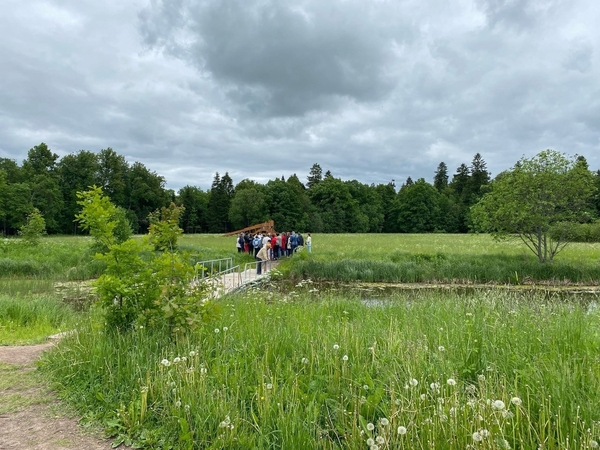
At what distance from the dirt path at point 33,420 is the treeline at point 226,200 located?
6466 cm

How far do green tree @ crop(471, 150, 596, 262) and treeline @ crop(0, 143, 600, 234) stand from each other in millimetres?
54905

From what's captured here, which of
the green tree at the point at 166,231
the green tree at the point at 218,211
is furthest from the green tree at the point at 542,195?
the green tree at the point at 218,211

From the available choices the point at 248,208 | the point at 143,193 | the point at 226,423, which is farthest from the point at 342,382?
the point at 143,193

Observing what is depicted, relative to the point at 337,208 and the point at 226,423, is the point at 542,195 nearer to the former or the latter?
the point at 226,423

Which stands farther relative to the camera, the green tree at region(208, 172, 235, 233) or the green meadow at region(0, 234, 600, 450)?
the green tree at region(208, 172, 235, 233)

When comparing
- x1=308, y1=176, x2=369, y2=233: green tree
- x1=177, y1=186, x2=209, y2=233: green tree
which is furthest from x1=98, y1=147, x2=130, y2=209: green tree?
x1=308, y1=176, x2=369, y2=233: green tree

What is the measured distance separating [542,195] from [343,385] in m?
20.3

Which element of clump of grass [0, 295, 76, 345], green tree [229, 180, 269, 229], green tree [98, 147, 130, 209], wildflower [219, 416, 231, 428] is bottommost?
clump of grass [0, 295, 76, 345]

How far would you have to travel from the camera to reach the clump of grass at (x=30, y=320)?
7301 mm

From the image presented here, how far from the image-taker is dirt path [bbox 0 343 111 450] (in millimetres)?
3357

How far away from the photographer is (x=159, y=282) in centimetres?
512

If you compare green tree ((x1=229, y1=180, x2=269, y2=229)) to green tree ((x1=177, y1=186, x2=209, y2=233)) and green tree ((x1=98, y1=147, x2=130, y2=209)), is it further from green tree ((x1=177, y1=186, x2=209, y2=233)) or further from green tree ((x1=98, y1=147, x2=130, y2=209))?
green tree ((x1=98, y1=147, x2=130, y2=209))

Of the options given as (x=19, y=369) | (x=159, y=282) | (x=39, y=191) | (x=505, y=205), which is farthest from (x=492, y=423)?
(x=39, y=191)

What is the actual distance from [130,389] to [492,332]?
14.0ft
